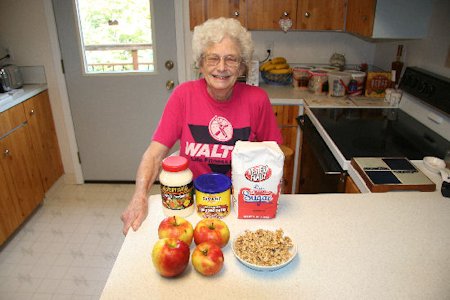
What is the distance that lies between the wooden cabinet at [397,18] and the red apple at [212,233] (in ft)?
5.41

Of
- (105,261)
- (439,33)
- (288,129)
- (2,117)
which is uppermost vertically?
(439,33)

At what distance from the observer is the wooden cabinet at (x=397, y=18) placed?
195 centimetres

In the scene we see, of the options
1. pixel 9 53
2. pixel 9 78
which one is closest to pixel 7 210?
pixel 9 78

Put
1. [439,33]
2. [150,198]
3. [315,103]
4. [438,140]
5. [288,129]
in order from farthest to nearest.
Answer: [288,129], [315,103], [439,33], [438,140], [150,198]

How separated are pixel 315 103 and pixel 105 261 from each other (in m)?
1.69

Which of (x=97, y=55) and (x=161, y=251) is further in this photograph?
(x=97, y=55)

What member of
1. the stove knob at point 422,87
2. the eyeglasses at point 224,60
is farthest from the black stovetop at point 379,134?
the eyeglasses at point 224,60

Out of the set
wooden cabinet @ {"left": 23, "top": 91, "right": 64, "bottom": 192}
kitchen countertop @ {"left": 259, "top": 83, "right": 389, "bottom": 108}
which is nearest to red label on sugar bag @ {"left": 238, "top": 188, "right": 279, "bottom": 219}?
kitchen countertop @ {"left": 259, "top": 83, "right": 389, "bottom": 108}

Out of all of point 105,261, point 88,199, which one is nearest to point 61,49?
point 88,199

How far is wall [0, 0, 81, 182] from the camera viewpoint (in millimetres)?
2551

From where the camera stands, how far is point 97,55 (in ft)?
9.07

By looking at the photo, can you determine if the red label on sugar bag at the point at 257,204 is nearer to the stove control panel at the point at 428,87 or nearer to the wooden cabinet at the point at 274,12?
the stove control panel at the point at 428,87

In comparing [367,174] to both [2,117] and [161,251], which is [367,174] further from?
[2,117]

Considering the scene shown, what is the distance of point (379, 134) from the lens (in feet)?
5.96
